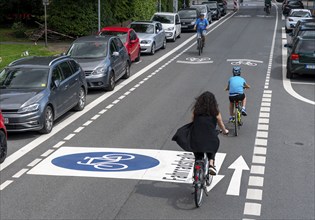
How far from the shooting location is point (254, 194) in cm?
1038

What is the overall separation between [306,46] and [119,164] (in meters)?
13.4

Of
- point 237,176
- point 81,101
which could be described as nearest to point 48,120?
point 81,101

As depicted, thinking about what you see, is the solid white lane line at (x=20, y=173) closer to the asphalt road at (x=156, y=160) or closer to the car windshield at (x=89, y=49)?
the asphalt road at (x=156, y=160)

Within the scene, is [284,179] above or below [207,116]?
below

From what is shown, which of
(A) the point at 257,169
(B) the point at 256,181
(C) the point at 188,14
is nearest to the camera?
(B) the point at 256,181

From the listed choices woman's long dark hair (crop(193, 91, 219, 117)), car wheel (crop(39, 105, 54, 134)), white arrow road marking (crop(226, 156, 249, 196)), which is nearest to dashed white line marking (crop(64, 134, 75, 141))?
car wheel (crop(39, 105, 54, 134))

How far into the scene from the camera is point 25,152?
43.0 ft

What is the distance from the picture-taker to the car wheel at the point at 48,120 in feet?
47.9

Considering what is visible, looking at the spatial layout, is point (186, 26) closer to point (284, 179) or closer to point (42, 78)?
point (42, 78)

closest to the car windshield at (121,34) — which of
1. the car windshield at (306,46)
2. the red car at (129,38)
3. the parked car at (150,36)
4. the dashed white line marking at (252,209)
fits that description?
the red car at (129,38)

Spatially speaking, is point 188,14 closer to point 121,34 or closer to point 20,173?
point 121,34

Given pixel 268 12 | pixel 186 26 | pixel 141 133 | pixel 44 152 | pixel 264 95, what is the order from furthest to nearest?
pixel 268 12
pixel 186 26
pixel 264 95
pixel 141 133
pixel 44 152

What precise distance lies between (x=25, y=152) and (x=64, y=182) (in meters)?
2.52

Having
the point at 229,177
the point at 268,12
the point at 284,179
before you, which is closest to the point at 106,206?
the point at 229,177
